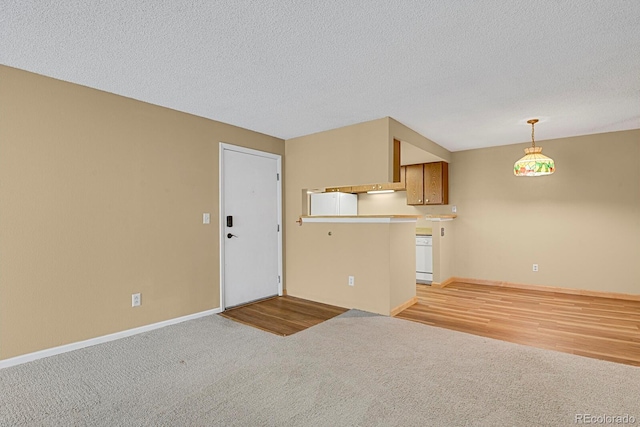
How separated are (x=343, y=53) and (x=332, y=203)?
3472mm

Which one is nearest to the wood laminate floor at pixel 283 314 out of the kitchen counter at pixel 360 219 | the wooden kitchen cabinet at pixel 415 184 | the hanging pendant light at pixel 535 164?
the kitchen counter at pixel 360 219

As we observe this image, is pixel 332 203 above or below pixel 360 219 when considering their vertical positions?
above

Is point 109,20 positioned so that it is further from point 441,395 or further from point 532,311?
point 532,311

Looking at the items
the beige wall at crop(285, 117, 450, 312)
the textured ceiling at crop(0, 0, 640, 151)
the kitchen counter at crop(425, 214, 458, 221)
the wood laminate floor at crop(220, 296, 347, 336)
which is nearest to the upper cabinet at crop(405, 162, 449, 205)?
the kitchen counter at crop(425, 214, 458, 221)

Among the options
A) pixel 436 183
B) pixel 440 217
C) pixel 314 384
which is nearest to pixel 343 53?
pixel 314 384

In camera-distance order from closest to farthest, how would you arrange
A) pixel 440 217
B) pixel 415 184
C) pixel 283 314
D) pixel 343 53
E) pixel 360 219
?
pixel 343 53 < pixel 283 314 < pixel 360 219 < pixel 440 217 < pixel 415 184

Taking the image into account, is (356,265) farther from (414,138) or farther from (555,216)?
(555,216)

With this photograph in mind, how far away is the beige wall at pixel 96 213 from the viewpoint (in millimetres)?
2598

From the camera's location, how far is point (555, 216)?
5.01 metres

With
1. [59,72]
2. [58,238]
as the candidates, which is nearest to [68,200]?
[58,238]

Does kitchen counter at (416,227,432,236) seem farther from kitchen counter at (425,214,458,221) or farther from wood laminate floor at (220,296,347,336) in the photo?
wood laminate floor at (220,296,347,336)

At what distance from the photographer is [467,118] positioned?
395cm

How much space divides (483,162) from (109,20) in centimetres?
552

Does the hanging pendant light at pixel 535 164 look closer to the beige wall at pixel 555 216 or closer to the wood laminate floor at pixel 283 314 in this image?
the beige wall at pixel 555 216
